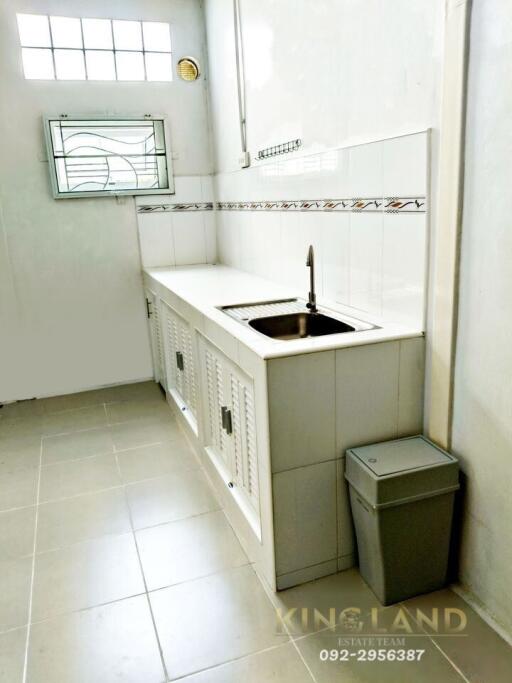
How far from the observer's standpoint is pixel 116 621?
179 centimetres

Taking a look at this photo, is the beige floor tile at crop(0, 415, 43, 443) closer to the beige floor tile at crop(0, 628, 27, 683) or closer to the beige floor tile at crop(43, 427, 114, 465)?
the beige floor tile at crop(43, 427, 114, 465)

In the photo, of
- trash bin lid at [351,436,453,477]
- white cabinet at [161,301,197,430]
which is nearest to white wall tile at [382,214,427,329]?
trash bin lid at [351,436,453,477]

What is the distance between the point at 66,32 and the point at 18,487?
2.92 meters

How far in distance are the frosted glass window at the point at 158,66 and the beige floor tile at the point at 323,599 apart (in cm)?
343

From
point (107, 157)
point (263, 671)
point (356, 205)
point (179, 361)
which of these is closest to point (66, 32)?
point (107, 157)

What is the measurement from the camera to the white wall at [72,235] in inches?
139

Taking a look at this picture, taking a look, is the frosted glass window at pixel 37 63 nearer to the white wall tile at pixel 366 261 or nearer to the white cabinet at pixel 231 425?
the white cabinet at pixel 231 425

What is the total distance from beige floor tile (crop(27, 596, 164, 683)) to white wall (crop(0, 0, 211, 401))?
7.97 feet

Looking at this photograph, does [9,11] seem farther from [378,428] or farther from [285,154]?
[378,428]

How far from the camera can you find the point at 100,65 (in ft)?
11.9

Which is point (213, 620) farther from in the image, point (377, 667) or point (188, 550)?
point (377, 667)

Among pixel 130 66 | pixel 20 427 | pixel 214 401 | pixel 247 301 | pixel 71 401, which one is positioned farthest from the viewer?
pixel 71 401

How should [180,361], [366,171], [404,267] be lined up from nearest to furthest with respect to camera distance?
[404,267] < [366,171] < [180,361]

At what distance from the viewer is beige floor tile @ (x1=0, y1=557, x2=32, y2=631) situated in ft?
5.98
